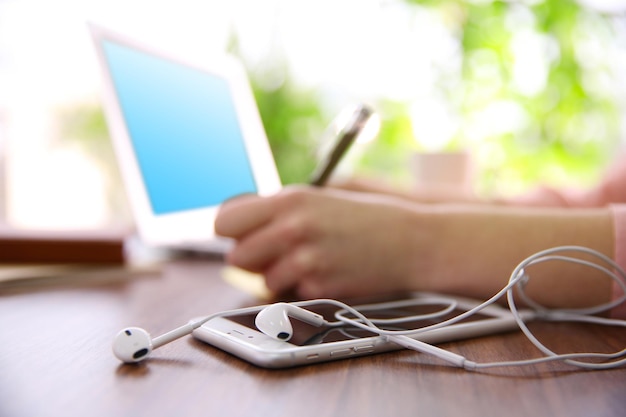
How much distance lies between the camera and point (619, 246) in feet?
1.74

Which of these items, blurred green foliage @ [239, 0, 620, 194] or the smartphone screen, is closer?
the smartphone screen

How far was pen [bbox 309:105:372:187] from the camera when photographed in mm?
654

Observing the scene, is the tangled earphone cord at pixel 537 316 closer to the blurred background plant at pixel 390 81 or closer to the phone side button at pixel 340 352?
the phone side button at pixel 340 352

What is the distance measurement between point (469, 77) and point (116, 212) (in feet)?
4.21

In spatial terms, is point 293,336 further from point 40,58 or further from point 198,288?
point 40,58

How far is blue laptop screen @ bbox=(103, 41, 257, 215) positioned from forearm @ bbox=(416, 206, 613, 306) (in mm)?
330

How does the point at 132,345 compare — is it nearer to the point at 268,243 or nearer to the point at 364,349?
the point at 364,349

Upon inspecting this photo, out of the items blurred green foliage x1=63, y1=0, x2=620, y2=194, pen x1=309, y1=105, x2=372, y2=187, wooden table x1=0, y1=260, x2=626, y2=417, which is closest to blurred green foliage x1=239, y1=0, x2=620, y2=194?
blurred green foliage x1=63, y1=0, x2=620, y2=194

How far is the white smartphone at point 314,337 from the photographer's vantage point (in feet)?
1.10

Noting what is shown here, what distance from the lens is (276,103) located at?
6.05 ft

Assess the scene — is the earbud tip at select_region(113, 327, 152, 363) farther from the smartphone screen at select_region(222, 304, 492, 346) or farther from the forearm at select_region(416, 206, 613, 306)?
A: the forearm at select_region(416, 206, 613, 306)

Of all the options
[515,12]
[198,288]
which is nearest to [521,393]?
[198,288]

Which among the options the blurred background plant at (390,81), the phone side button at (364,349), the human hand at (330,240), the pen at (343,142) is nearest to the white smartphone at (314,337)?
the phone side button at (364,349)

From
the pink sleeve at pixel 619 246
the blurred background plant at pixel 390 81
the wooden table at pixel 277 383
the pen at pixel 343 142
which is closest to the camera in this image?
the wooden table at pixel 277 383
